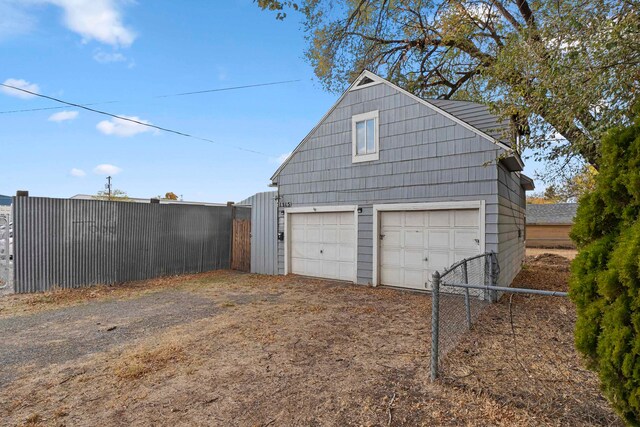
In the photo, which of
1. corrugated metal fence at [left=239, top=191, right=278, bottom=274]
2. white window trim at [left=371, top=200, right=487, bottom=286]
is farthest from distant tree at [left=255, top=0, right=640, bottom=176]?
corrugated metal fence at [left=239, top=191, right=278, bottom=274]

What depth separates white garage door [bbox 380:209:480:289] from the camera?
7.00 meters

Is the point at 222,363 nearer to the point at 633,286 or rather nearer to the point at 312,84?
the point at 633,286

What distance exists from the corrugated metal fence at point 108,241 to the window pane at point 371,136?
5720 mm

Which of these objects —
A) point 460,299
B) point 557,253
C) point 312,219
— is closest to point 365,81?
point 312,219

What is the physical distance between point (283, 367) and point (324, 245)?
5719 mm

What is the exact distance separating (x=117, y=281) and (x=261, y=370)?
7.05m

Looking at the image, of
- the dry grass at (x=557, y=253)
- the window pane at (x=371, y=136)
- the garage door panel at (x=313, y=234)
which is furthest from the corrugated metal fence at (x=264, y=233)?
the dry grass at (x=557, y=253)

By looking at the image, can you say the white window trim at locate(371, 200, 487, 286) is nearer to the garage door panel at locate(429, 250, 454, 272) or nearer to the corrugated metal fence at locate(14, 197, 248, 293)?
the garage door panel at locate(429, 250, 454, 272)

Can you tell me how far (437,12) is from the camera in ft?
33.8

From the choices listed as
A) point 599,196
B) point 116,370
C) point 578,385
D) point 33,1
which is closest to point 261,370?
point 116,370

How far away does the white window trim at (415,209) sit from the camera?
6719 millimetres

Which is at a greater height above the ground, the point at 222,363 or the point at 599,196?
the point at 599,196

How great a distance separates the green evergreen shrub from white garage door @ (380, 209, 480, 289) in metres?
4.57

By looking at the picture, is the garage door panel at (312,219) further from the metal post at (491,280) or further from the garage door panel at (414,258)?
the metal post at (491,280)
